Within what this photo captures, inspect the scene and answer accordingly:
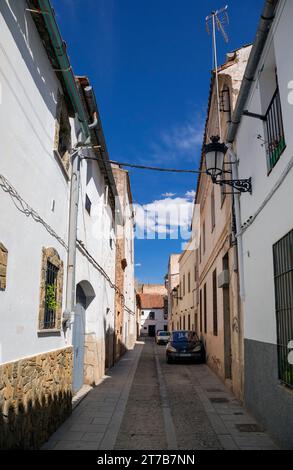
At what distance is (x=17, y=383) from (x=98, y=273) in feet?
22.4

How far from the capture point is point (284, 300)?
17.0 feet

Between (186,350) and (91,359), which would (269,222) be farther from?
(186,350)

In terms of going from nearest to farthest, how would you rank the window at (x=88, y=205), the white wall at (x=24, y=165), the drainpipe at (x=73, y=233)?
the white wall at (x=24, y=165), the drainpipe at (x=73, y=233), the window at (x=88, y=205)


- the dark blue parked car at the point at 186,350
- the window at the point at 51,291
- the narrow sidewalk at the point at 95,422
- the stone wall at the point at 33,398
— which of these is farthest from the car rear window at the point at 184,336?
the window at the point at 51,291

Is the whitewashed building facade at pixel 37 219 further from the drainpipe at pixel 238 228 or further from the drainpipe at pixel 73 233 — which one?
the drainpipe at pixel 238 228

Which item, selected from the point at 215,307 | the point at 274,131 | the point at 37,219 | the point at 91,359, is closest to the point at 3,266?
the point at 37,219

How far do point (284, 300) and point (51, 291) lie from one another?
3.48 meters

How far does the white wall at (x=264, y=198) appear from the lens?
497 centimetres

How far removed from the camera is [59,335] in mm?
6793

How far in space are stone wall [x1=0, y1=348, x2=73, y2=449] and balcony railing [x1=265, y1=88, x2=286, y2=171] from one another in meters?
4.18

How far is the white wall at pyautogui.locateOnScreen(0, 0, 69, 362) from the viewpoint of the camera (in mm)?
4441

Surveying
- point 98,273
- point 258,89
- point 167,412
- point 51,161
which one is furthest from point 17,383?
point 98,273

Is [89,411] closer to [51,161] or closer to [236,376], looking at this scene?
[236,376]

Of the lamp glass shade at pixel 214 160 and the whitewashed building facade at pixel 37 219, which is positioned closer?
the whitewashed building facade at pixel 37 219
